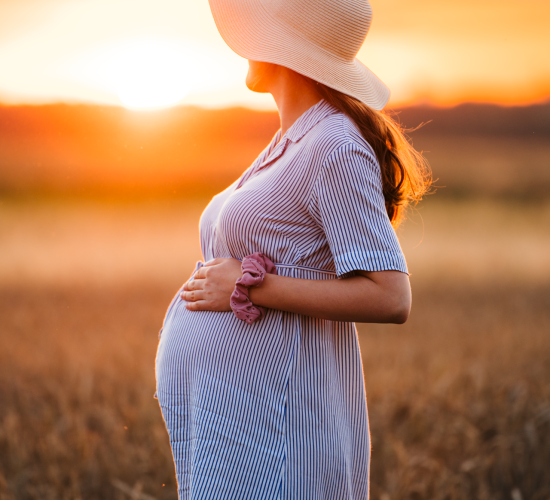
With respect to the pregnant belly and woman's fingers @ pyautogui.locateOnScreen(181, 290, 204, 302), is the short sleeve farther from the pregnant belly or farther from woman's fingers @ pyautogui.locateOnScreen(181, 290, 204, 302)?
woman's fingers @ pyautogui.locateOnScreen(181, 290, 204, 302)

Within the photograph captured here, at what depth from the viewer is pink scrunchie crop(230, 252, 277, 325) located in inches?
42.8

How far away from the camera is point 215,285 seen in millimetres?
1181

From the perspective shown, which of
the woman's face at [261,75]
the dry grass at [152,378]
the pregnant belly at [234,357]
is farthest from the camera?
the dry grass at [152,378]

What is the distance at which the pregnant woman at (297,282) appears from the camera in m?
1.03

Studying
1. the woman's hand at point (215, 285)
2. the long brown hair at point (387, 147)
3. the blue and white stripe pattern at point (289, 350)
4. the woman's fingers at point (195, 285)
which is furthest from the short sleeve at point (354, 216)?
the woman's fingers at point (195, 285)

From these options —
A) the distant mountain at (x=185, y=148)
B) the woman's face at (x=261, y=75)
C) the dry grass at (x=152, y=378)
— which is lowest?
the dry grass at (x=152, y=378)

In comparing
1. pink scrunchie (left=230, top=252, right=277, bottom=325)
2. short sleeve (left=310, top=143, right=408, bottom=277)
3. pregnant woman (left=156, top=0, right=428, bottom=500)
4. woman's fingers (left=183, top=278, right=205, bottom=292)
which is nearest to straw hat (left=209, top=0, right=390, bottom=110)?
pregnant woman (left=156, top=0, right=428, bottom=500)

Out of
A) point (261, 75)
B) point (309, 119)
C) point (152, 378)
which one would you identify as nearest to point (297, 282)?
point (309, 119)

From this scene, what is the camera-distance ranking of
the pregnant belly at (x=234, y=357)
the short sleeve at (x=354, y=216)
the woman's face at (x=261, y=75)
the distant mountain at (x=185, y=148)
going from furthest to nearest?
the distant mountain at (x=185, y=148) → the woman's face at (x=261, y=75) → the pregnant belly at (x=234, y=357) → the short sleeve at (x=354, y=216)

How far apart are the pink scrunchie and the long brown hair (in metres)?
0.33

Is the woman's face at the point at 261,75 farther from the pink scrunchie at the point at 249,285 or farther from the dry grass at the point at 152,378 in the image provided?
the dry grass at the point at 152,378

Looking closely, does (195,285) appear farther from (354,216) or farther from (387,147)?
(387,147)

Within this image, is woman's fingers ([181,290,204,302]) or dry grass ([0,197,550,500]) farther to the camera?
dry grass ([0,197,550,500])

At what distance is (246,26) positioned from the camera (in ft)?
3.93
